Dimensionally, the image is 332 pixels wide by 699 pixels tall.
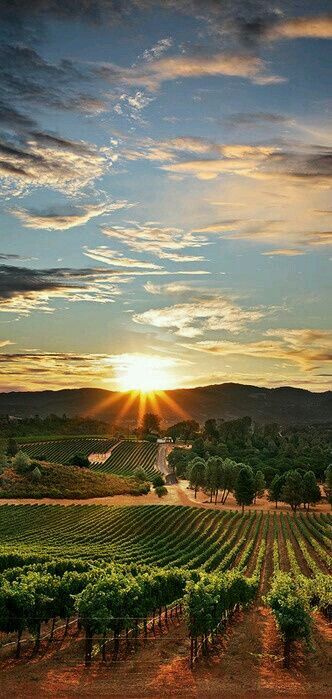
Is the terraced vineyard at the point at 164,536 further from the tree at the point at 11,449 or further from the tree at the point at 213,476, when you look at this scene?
the tree at the point at 11,449

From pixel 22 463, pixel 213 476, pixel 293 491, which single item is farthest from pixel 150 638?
pixel 22 463

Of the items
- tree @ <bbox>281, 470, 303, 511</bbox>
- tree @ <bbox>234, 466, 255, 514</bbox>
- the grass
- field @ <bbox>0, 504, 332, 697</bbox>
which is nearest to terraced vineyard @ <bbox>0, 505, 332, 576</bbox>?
tree @ <bbox>234, 466, 255, 514</bbox>

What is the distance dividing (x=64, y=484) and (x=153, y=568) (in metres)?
95.5

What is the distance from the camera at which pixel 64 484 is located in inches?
5536

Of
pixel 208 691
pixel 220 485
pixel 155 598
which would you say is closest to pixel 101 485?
pixel 220 485

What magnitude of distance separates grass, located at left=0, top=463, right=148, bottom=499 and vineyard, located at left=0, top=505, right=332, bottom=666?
19.4m

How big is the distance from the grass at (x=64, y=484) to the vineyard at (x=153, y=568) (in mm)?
19386

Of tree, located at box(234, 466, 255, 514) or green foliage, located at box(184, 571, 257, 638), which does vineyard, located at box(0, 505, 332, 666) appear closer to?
green foliage, located at box(184, 571, 257, 638)

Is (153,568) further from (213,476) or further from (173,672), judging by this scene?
(213,476)

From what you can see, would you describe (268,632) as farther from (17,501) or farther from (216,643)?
(17,501)

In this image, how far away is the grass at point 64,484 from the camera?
5261 inches

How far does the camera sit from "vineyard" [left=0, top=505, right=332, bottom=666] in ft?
112

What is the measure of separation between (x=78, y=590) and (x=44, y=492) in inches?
3932

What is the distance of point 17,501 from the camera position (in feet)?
415
